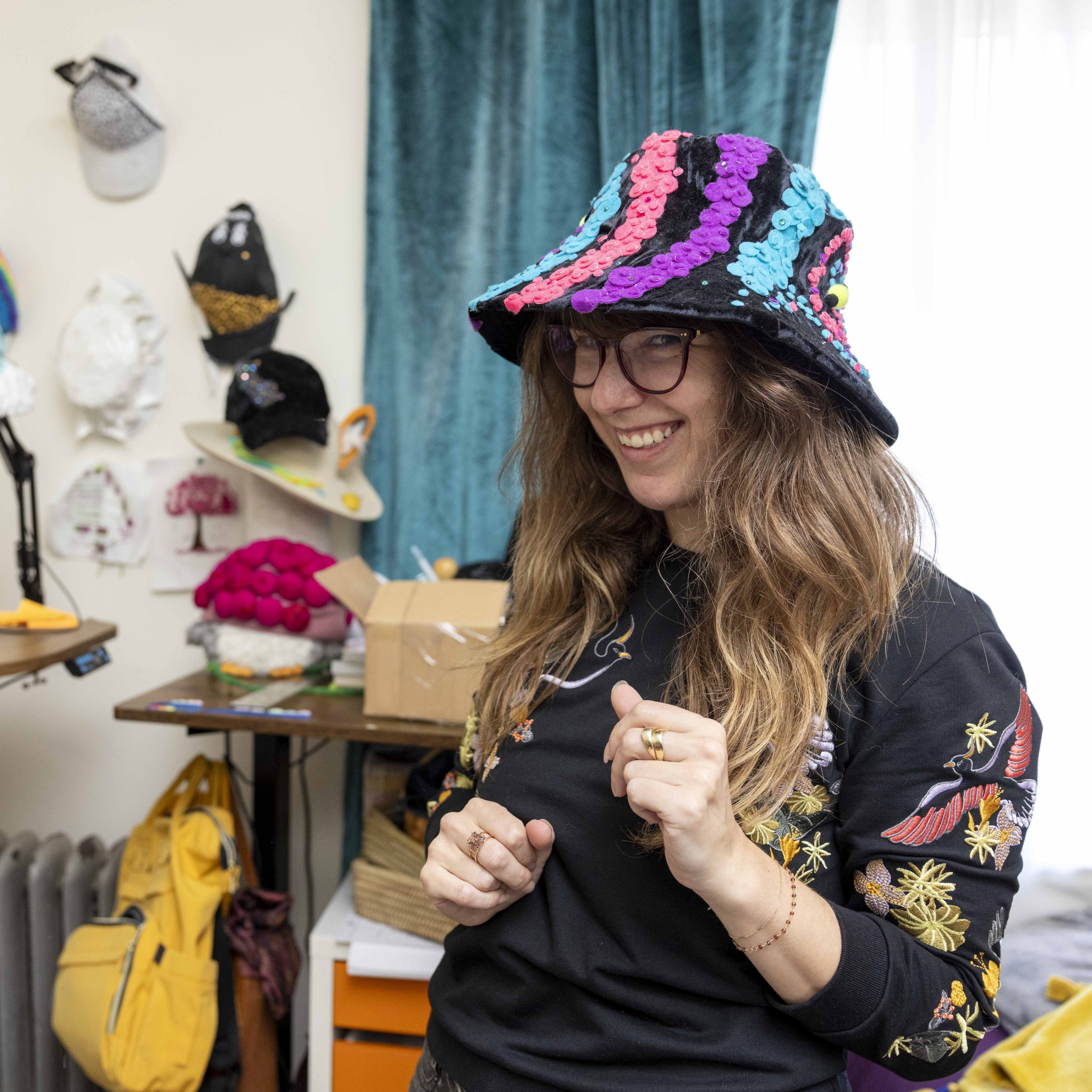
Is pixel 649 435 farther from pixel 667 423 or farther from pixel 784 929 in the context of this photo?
pixel 784 929

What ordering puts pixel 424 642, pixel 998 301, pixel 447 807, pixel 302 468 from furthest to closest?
pixel 302 468, pixel 998 301, pixel 424 642, pixel 447 807

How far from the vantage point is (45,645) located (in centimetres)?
153

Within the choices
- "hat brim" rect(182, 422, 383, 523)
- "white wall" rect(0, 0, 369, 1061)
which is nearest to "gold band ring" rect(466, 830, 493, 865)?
"hat brim" rect(182, 422, 383, 523)

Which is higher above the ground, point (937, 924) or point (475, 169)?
point (475, 169)

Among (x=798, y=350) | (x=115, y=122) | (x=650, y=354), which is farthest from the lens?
(x=115, y=122)

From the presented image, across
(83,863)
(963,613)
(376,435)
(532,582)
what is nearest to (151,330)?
(376,435)

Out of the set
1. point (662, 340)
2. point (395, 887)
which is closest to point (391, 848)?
point (395, 887)

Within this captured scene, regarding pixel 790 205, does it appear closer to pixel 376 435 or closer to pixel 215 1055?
pixel 376 435

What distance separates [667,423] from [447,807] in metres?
0.50

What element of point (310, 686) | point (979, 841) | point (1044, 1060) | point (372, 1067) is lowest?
point (372, 1067)

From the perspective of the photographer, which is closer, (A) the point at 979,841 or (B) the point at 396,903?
(A) the point at 979,841

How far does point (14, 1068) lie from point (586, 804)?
1643 mm

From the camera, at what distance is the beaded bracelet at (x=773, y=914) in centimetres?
64

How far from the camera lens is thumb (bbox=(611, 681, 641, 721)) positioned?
681 millimetres
